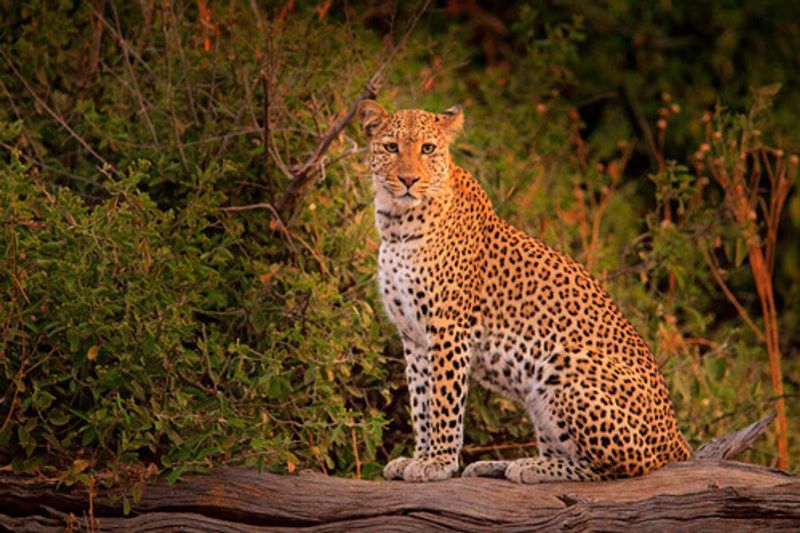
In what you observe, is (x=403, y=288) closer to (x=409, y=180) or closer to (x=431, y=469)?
(x=409, y=180)

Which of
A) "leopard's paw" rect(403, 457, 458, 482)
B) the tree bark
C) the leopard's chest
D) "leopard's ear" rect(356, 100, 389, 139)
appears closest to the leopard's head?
"leopard's ear" rect(356, 100, 389, 139)

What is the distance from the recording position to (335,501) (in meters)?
6.84

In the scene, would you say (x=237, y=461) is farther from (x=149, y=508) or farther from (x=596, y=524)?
(x=596, y=524)

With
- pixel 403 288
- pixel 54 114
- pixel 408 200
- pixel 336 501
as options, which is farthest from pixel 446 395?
pixel 54 114

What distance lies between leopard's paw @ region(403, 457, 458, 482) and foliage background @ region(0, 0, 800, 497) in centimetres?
25

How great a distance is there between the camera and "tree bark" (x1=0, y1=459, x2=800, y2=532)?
661 cm

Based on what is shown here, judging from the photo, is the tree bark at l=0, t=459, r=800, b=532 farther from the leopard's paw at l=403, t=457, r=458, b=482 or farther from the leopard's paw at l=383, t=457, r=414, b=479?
the leopard's paw at l=383, t=457, r=414, b=479

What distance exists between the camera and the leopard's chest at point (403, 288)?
730 centimetres

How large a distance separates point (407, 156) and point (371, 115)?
42cm

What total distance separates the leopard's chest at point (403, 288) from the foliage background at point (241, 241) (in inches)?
15.7

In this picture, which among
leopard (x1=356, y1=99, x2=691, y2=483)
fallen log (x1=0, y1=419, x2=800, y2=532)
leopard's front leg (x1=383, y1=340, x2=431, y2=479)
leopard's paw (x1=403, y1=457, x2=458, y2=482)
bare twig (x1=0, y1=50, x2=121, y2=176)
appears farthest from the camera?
bare twig (x1=0, y1=50, x2=121, y2=176)

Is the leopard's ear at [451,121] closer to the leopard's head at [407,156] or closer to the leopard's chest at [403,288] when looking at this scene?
the leopard's head at [407,156]

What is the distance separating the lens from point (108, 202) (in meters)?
6.70

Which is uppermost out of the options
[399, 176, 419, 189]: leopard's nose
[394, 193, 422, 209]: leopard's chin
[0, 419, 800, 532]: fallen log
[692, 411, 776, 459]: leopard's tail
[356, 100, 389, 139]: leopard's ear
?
[356, 100, 389, 139]: leopard's ear
